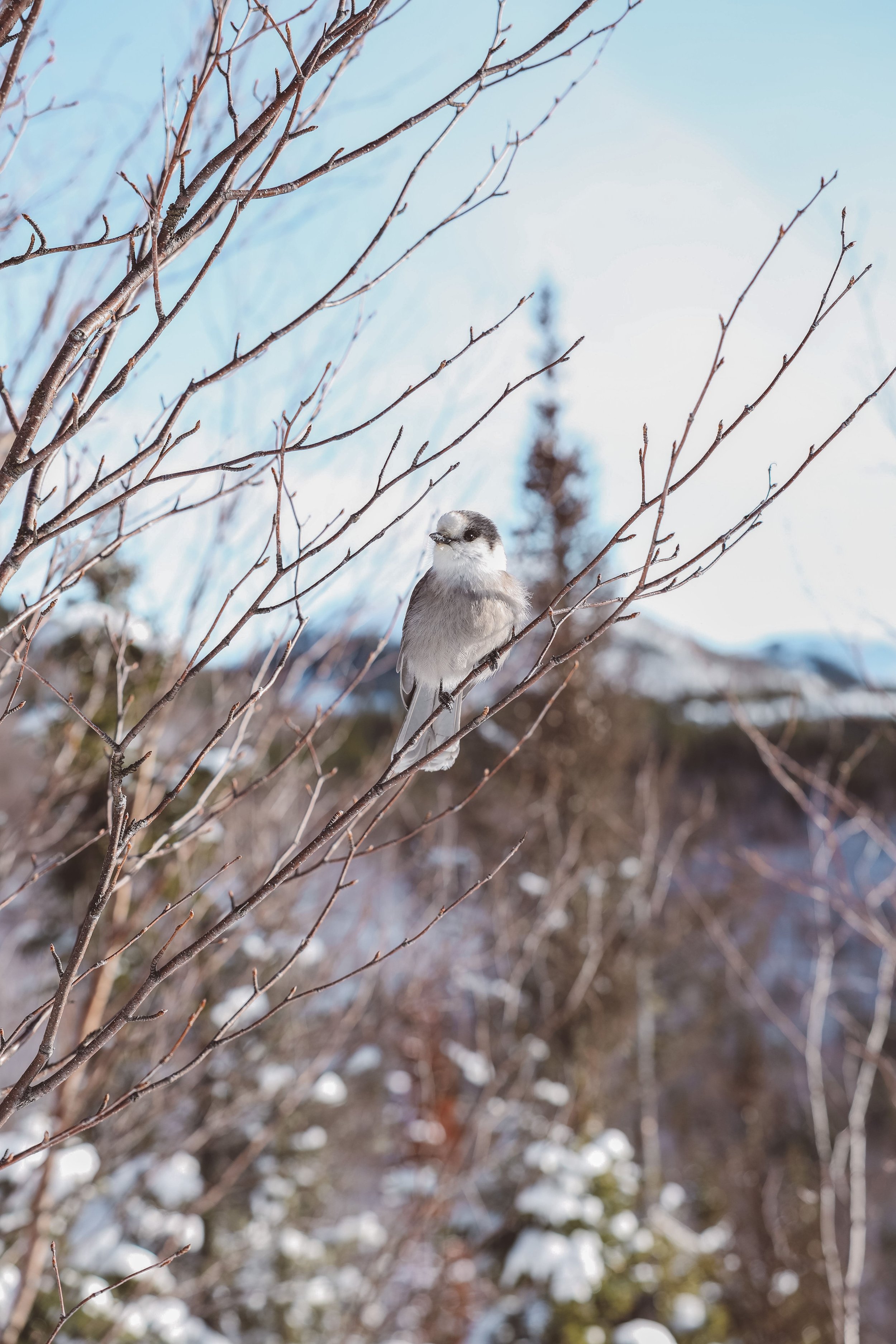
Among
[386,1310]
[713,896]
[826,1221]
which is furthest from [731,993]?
[826,1221]

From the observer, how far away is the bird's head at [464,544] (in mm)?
2107

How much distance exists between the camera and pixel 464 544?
6.98ft

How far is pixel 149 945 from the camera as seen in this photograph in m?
4.87

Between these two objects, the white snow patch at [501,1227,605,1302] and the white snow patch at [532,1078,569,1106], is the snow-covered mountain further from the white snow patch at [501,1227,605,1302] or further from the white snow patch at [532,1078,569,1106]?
the white snow patch at [501,1227,605,1302]

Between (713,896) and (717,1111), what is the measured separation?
132 inches

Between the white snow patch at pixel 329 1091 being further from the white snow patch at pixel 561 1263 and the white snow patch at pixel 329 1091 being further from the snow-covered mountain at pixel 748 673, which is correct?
the snow-covered mountain at pixel 748 673

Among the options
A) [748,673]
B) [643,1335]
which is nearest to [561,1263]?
[643,1335]

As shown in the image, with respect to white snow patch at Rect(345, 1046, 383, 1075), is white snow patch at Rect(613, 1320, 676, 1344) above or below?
below

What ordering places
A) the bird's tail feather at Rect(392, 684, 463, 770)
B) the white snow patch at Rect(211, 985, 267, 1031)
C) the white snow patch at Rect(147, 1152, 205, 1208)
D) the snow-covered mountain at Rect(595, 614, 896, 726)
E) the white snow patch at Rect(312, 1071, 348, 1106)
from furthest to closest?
the snow-covered mountain at Rect(595, 614, 896, 726)
the white snow patch at Rect(312, 1071, 348, 1106)
the white snow patch at Rect(211, 985, 267, 1031)
the white snow patch at Rect(147, 1152, 205, 1208)
the bird's tail feather at Rect(392, 684, 463, 770)

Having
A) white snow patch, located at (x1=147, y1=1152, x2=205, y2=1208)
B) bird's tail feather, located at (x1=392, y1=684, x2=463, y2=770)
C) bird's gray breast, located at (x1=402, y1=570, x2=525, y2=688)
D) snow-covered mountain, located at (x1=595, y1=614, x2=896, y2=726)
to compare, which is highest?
bird's gray breast, located at (x1=402, y1=570, x2=525, y2=688)

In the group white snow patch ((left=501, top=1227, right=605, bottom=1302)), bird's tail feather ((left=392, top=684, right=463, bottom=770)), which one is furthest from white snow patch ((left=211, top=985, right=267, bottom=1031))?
bird's tail feather ((left=392, top=684, right=463, bottom=770))

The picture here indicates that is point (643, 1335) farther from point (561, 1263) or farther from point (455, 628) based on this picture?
point (455, 628)

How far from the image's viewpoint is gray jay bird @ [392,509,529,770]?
6.66 feet

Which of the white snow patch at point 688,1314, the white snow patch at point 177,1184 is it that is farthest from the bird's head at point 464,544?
the white snow patch at point 688,1314
